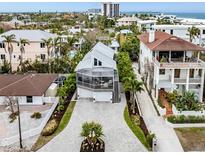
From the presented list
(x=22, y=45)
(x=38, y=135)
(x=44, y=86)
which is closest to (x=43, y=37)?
(x=22, y=45)

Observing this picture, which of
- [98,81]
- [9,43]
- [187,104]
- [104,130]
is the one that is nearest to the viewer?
[104,130]

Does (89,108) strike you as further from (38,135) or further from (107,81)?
(38,135)

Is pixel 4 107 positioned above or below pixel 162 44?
below

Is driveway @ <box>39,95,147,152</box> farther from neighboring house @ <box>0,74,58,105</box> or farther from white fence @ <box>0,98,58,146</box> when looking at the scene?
neighboring house @ <box>0,74,58,105</box>

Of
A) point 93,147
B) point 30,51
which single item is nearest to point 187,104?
point 93,147

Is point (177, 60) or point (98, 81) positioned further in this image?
point (177, 60)

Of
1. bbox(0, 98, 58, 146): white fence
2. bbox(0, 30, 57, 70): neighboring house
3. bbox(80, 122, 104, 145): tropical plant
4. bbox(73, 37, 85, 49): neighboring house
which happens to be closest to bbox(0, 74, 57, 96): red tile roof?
bbox(0, 98, 58, 146): white fence

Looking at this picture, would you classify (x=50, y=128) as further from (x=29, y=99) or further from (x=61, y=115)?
(x=29, y=99)
